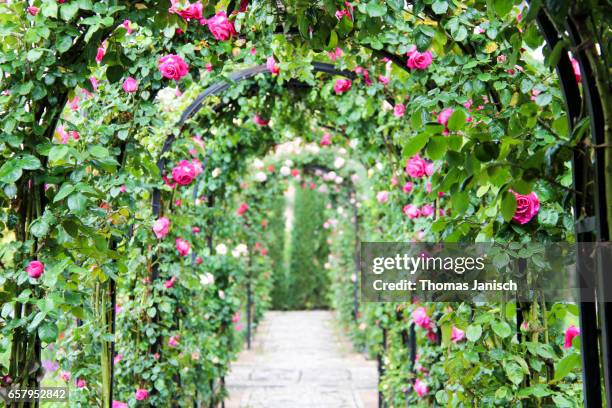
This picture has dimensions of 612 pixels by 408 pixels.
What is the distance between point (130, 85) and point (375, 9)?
3.54 ft

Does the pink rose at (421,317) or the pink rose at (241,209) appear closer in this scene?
the pink rose at (421,317)

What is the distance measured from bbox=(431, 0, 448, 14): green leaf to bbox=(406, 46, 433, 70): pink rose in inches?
24.4

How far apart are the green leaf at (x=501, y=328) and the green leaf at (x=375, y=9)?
0.98 m

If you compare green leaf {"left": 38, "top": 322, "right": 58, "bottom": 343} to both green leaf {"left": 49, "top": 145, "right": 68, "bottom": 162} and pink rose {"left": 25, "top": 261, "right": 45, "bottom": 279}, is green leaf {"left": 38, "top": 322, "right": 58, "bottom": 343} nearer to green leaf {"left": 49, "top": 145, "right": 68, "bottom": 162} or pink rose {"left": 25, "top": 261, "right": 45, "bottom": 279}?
pink rose {"left": 25, "top": 261, "right": 45, "bottom": 279}

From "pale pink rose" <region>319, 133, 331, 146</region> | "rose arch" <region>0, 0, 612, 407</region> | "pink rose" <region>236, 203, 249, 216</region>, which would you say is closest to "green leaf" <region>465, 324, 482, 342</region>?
"rose arch" <region>0, 0, 612, 407</region>

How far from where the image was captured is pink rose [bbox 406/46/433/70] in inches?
90.2

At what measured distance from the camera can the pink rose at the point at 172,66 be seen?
236 centimetres

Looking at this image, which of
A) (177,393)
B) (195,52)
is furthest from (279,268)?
(195,52)

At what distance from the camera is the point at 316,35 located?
5.57 ft

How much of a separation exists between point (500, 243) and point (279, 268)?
38.0 feet

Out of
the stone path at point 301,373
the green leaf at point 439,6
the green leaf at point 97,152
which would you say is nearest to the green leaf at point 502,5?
the green leaf at point 439,6

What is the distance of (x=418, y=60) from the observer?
2.32 metres

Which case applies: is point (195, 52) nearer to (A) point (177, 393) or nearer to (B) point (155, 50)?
(B) point (155, 50)

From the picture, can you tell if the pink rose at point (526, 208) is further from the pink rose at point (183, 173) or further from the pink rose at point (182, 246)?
the pink rose at point (182, 246)
